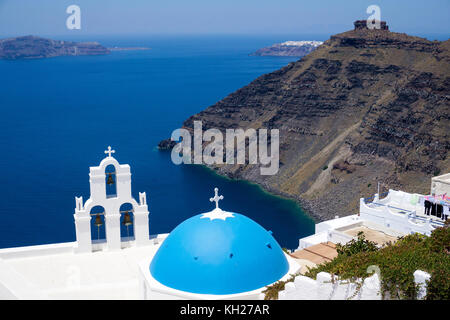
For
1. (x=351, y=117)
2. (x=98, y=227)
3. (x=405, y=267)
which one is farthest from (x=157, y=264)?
(x=351, y=117)

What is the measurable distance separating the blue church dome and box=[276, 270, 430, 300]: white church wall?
1.84 m

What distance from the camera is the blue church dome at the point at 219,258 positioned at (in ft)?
55.2

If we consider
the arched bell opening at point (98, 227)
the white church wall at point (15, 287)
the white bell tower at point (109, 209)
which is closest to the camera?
the white church wall at point (15, 287)

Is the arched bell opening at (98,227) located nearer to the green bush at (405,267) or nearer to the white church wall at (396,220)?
the green bush at (405,267)

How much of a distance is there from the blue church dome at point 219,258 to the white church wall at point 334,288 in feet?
6.05

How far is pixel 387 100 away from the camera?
255ft

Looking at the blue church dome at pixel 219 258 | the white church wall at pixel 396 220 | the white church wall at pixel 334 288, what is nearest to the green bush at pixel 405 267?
the white church wall at pixel 334 288

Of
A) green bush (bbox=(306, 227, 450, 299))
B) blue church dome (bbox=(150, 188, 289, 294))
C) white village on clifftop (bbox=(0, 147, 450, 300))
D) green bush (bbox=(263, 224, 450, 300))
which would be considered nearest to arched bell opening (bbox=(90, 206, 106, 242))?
white village on clifftop (bbox=(0, 147, 450, 300))

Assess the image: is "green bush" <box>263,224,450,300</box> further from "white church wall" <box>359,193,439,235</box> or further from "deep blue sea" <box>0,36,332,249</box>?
"deep blue sea" <box>0,36,332,249</box>

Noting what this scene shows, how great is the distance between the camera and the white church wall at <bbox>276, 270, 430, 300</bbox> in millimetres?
14164

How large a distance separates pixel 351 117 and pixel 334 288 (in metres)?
71.7

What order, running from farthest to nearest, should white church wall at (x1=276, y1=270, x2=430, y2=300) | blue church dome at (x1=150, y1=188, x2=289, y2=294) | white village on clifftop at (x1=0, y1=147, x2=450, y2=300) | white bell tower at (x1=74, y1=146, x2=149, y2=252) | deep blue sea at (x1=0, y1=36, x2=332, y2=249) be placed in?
deep blue sea at (x1=0, y1=36, x2=332, y2=249)
white bell tower at (x1=74, y1=146, x2=149, y2=252)
blue church dome at (x1=150, y1=188, x2=289, y2=294)
white village on clifftop at (x1=0, y1=147, x2=450, y2=300)
white church wall at (x1=276, y1=270, x2=430, y2=300)

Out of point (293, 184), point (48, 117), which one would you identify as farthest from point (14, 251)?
point (48, 117)
